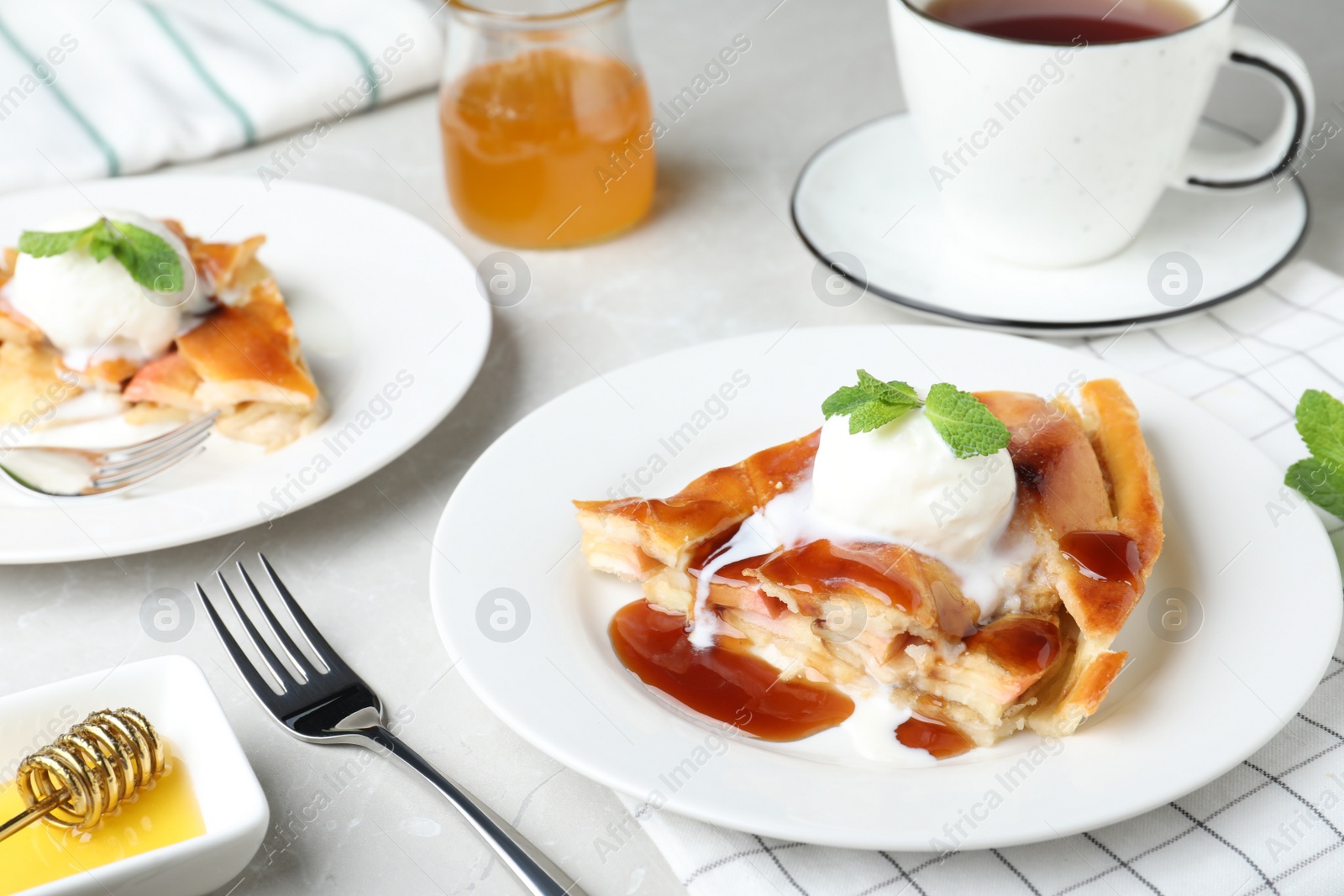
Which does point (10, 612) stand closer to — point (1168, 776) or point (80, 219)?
point (80, 219)

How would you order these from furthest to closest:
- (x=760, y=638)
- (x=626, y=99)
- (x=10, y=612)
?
(x=626, y=99) < (x=10, y=612) < (x=760, y=638)

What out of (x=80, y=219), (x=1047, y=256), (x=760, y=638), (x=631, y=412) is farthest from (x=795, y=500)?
(x=80, y=219)

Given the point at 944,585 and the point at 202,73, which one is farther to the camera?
the point at 202,73

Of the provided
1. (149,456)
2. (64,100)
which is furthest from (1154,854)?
(64,100)

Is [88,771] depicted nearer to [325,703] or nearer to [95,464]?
[325,703]

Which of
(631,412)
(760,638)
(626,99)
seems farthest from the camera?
(626,99)

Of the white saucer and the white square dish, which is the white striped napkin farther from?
the white square dish

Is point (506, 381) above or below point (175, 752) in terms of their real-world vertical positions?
below
